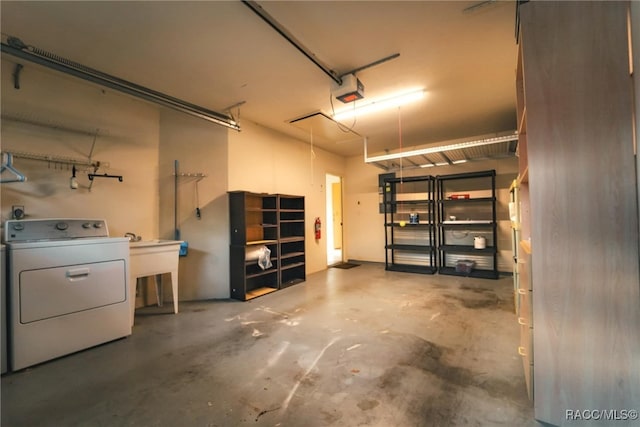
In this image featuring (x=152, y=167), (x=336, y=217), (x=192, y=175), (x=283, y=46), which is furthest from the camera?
(x=336, y=217)

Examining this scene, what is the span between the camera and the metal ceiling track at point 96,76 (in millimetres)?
1992

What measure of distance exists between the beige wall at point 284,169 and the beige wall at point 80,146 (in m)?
1.13

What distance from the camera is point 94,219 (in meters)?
2.94

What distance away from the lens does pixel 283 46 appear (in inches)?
94.5

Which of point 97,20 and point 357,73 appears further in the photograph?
point 357,73

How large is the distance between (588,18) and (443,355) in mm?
2361

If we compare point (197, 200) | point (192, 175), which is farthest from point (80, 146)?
point (197, 200)

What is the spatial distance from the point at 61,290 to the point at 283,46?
2866 millimetres

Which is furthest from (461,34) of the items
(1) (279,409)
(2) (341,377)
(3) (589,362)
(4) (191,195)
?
(4) (191,195)

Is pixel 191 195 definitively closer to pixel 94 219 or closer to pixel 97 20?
pixel 94 219

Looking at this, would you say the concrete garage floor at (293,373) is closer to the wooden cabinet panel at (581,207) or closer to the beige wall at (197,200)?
the wooden cabinet panel at (581,207)

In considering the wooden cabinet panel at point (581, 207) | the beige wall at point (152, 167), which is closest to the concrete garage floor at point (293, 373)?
the wooden cabinet panel at point (581, 207)

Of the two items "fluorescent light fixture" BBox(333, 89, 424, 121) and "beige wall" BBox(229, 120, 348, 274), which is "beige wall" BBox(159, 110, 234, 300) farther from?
"fluorescent light fixture" BBox(333, 89, 424, 121)

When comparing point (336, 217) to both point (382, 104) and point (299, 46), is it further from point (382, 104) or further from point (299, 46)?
point (299, 46)
